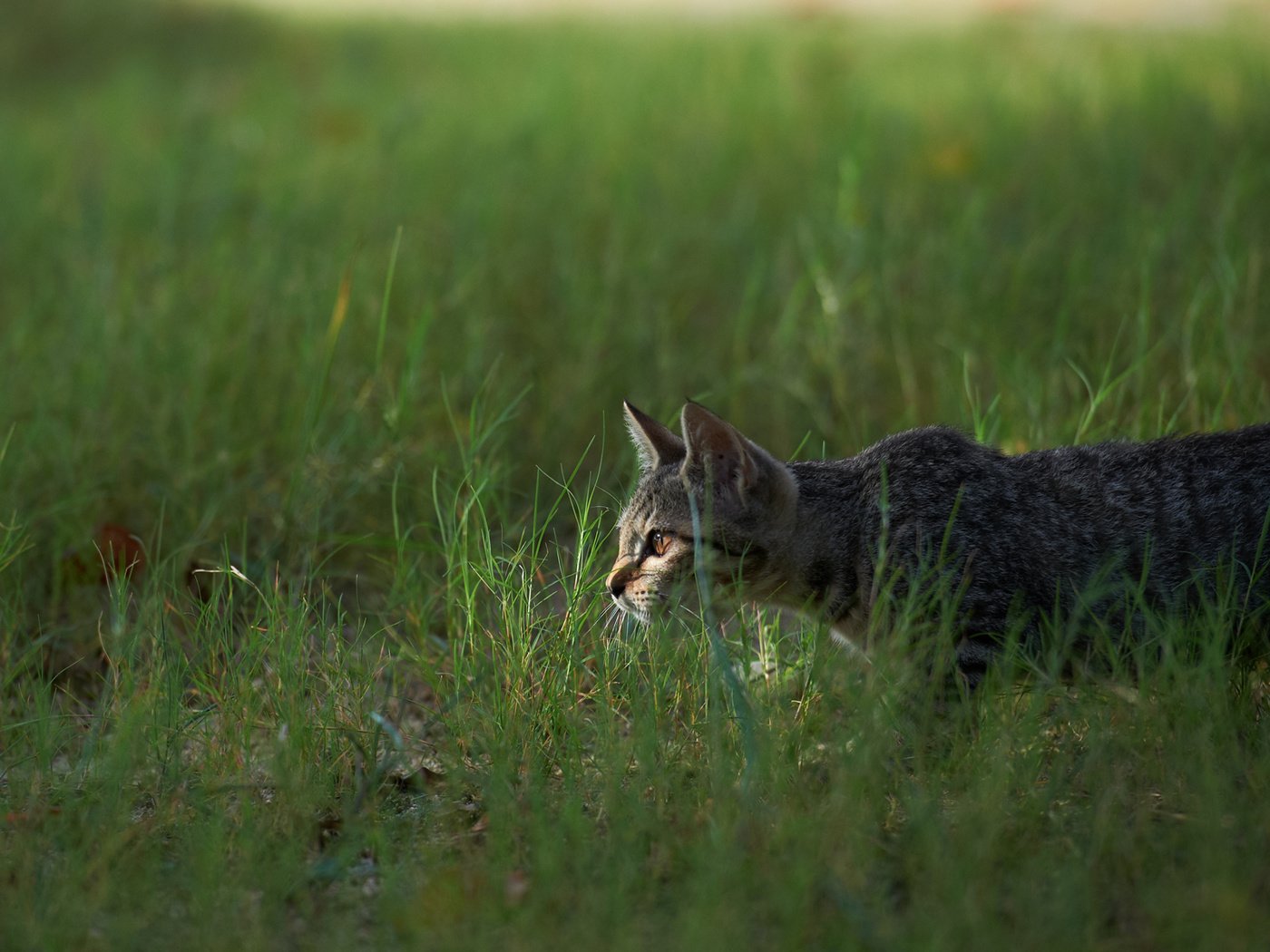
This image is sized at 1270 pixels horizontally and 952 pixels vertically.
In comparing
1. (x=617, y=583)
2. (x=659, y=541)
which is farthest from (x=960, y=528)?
(x=617, y=583)

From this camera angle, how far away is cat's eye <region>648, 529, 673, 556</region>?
3.10 metres

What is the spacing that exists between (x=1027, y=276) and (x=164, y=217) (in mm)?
3673

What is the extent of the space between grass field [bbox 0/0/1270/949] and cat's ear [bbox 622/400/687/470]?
21cm

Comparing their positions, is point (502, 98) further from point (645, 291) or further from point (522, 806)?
point (522, 806)

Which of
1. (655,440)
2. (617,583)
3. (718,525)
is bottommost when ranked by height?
(617,583)

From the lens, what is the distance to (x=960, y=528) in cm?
293

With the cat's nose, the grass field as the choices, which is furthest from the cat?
the grass field

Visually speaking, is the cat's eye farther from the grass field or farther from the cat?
the grass field

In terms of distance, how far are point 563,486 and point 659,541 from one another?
27cm

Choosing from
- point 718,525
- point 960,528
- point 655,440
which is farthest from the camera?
point 655,440

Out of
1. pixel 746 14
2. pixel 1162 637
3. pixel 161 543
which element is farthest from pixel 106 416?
pixel 746 14

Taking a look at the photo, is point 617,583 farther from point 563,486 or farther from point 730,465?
point 730,465

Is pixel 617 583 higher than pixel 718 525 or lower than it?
lower

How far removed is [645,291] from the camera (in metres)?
4.93
